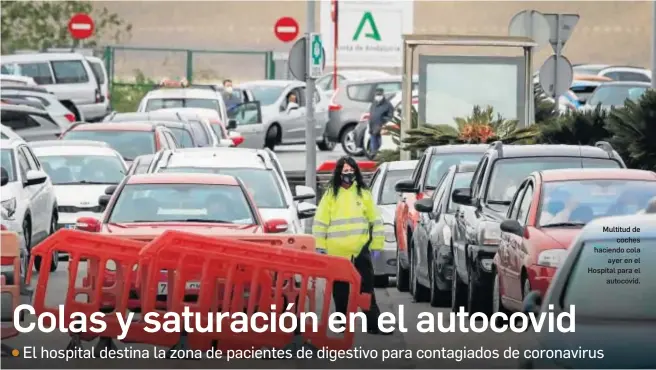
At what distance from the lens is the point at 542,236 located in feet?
52.6

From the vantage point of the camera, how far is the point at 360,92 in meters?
47.6

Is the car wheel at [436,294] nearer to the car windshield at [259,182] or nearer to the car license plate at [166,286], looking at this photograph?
the car windshield at [259,182]

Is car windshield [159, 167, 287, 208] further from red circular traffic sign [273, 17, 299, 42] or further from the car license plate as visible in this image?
red circular traffic sign [273, 17, 299, 42]

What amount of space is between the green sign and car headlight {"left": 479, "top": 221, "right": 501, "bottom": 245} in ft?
137

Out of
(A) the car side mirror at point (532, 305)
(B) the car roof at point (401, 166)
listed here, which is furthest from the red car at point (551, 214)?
(B) the car roof at point (401, 166)

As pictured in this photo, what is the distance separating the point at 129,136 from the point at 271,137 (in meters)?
16.2

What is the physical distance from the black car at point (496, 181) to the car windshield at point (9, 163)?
622 cm

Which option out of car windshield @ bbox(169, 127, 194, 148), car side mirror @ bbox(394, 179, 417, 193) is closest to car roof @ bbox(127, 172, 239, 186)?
car side mirror @ bbox(394, 179, 417, 193)

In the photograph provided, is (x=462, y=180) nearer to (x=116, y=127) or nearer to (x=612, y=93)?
(x=116, y=127)

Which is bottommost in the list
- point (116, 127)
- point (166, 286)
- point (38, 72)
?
point (166, 286)

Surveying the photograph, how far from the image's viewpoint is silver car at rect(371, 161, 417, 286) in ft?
78.0

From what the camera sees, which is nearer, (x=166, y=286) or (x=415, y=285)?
(x=166, y=286)

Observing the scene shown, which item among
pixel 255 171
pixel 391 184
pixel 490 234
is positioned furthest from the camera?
pixel 391 184

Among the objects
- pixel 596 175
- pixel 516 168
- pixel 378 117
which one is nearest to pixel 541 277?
pixel 596 175
